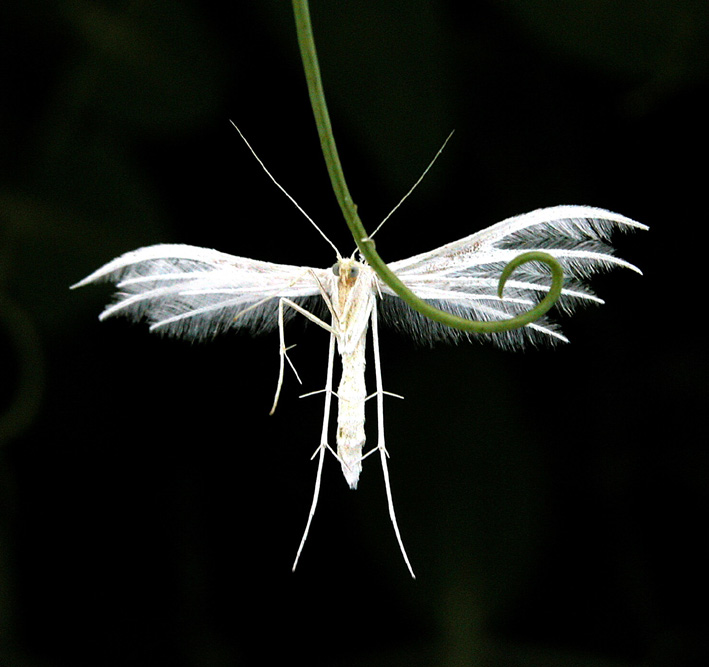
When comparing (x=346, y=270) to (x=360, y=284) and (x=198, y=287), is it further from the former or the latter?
(x=198, y=287)

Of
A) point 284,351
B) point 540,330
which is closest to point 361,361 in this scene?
point 284,351

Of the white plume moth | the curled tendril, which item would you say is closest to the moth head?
the white plume moth

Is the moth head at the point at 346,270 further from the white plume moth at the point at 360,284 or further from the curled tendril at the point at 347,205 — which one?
the curled tendril at the point at 347,205

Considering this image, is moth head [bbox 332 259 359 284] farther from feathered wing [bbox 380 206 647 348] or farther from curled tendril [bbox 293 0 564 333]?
curled tendril [bbox 293 0 564 333]

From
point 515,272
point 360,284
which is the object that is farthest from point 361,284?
point 515,272

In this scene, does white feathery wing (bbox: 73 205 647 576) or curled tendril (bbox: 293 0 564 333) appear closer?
curled tendril (bbox: 293 0 564 333)

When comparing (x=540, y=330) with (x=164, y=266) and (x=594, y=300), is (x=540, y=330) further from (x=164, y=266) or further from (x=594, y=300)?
(x=164, y=266)
